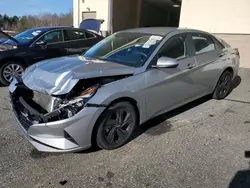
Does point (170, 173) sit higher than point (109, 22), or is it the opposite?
point (109, 22)

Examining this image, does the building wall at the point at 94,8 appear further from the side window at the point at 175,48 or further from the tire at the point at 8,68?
the side window at the point at 175,48

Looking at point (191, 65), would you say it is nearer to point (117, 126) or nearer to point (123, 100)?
point (123, 100)

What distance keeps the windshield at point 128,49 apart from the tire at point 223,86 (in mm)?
2047

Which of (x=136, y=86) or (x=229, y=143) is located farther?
(x=229, y=143)

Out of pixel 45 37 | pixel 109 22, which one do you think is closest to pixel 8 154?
pixel 45 37

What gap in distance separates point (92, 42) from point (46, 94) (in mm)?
5024

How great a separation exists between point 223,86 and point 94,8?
33.6ft

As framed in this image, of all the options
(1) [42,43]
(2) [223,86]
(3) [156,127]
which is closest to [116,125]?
(3) [156,127]

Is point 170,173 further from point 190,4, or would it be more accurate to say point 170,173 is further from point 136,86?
point 190,4

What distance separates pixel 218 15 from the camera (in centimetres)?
940

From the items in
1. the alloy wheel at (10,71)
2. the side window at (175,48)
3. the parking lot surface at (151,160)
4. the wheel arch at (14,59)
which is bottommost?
the parking lot surface at (151,160)

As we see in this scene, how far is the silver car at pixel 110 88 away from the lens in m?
2.94

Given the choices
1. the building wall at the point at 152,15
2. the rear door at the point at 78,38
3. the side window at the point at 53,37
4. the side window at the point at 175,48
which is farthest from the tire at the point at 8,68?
the building wall at the point at 152,15

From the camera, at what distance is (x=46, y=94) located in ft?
10.1
